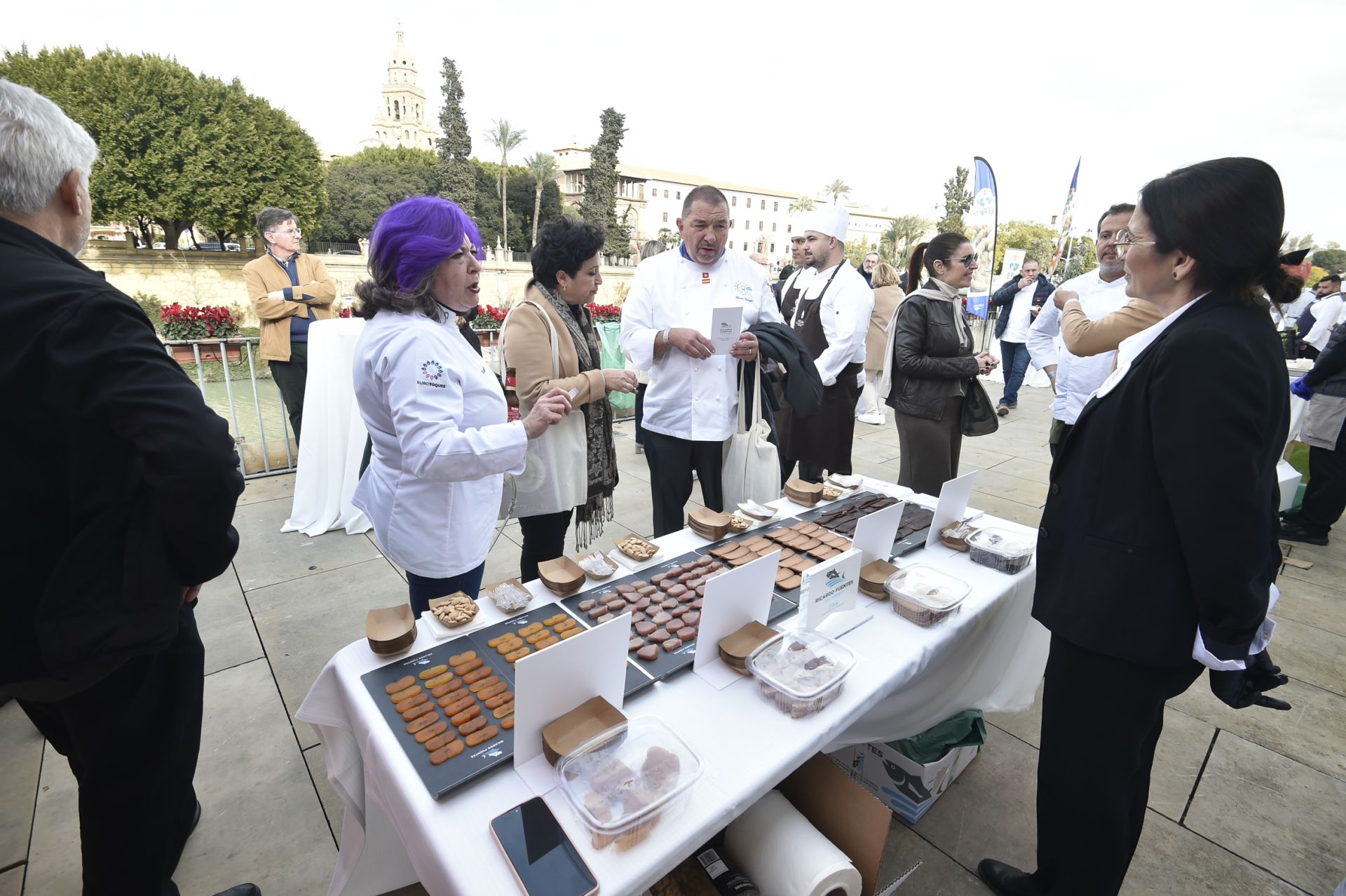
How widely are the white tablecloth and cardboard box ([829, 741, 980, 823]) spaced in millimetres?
3641

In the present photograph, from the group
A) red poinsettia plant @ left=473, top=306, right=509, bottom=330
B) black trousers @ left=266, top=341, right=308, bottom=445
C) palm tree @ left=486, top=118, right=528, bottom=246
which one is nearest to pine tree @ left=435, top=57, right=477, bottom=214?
palm tree @ left=486, top=118, right=528, bottom=246

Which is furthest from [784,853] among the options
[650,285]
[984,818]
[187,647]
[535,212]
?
[535,212]

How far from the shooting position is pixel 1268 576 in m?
1.42

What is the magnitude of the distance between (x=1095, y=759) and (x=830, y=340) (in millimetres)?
2883

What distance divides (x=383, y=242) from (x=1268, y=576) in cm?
253

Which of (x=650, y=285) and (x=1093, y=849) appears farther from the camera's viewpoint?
(x=650, y=285)

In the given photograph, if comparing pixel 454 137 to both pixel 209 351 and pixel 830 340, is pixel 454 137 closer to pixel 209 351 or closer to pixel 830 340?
pixel 209 351

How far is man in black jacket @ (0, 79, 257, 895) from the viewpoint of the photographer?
110 cm

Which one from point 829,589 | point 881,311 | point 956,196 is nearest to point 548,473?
point 829,589

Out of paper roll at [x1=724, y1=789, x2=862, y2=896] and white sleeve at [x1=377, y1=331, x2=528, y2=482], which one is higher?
white sleeve at [x1=377, y1=331, x2=528, y2=482]

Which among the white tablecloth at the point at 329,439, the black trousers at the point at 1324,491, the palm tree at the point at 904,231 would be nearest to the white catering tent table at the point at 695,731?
the white tablecloth at the point at 329,439

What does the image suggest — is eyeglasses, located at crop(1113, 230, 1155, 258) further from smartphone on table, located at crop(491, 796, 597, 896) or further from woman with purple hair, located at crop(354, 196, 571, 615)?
smartphone on table, located at crop(491, 796, 597, 896)

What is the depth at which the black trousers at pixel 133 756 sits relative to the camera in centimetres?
137

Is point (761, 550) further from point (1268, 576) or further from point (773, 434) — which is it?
point (1268, 576)
